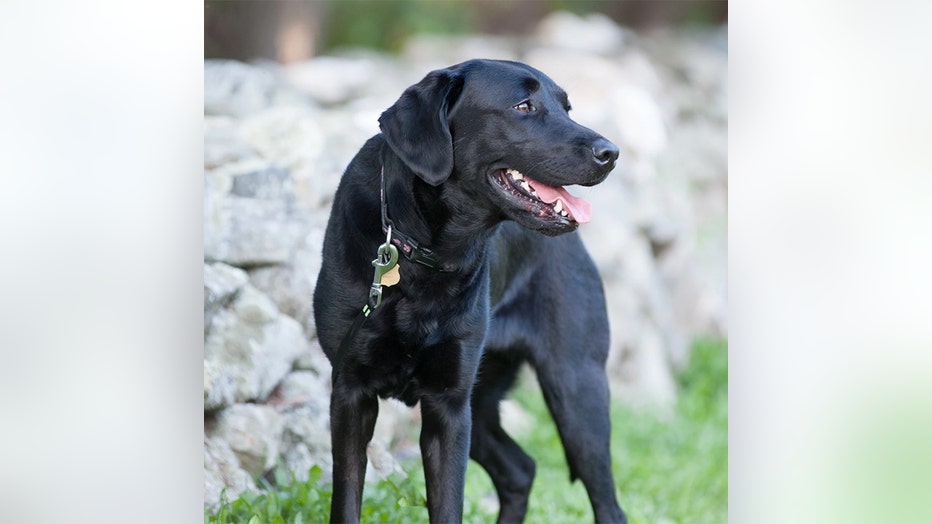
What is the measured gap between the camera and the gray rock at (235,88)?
9.53ft

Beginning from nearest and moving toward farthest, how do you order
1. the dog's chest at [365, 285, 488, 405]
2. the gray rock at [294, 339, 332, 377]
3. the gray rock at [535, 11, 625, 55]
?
the dog's chest at [365, 285, 488, 405] → the gray rock at [294, 339, 332, 377] → the gray rock at [535, 11, 625, 55]

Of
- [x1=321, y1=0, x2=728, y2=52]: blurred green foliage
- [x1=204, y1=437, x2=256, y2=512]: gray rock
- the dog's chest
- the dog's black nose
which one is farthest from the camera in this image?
[x1=321, y1=0, x2=728, y2=52]: blurred green foliage

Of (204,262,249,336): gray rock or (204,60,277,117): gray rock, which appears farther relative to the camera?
(204,60,277,117): gray rock

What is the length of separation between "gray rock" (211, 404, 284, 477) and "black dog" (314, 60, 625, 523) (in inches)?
20.6

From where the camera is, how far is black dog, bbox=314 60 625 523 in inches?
84.0

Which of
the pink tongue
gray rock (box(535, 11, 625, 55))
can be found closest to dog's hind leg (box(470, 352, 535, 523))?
the pink tongue

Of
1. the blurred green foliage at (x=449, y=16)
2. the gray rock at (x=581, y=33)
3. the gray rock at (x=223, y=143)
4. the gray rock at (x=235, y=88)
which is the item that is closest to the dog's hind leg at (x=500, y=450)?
the gray rock at (x=223, y=143)

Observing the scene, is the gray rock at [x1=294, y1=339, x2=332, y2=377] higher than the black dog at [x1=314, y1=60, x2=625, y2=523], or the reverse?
the black dog at [x1=314, y1=60, x2=625, y2=523]

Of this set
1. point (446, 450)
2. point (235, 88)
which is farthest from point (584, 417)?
point (235, 88)

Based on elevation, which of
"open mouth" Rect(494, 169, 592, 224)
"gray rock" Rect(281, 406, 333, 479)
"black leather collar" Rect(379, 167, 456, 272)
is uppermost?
"open mouth" Rect(494, 169, 592, 224)

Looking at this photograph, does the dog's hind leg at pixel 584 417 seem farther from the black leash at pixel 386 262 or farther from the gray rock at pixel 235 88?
the gray rock at pixel 235 88

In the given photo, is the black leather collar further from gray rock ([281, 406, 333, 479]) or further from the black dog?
gray rock ([281, 406, 333, 479])
